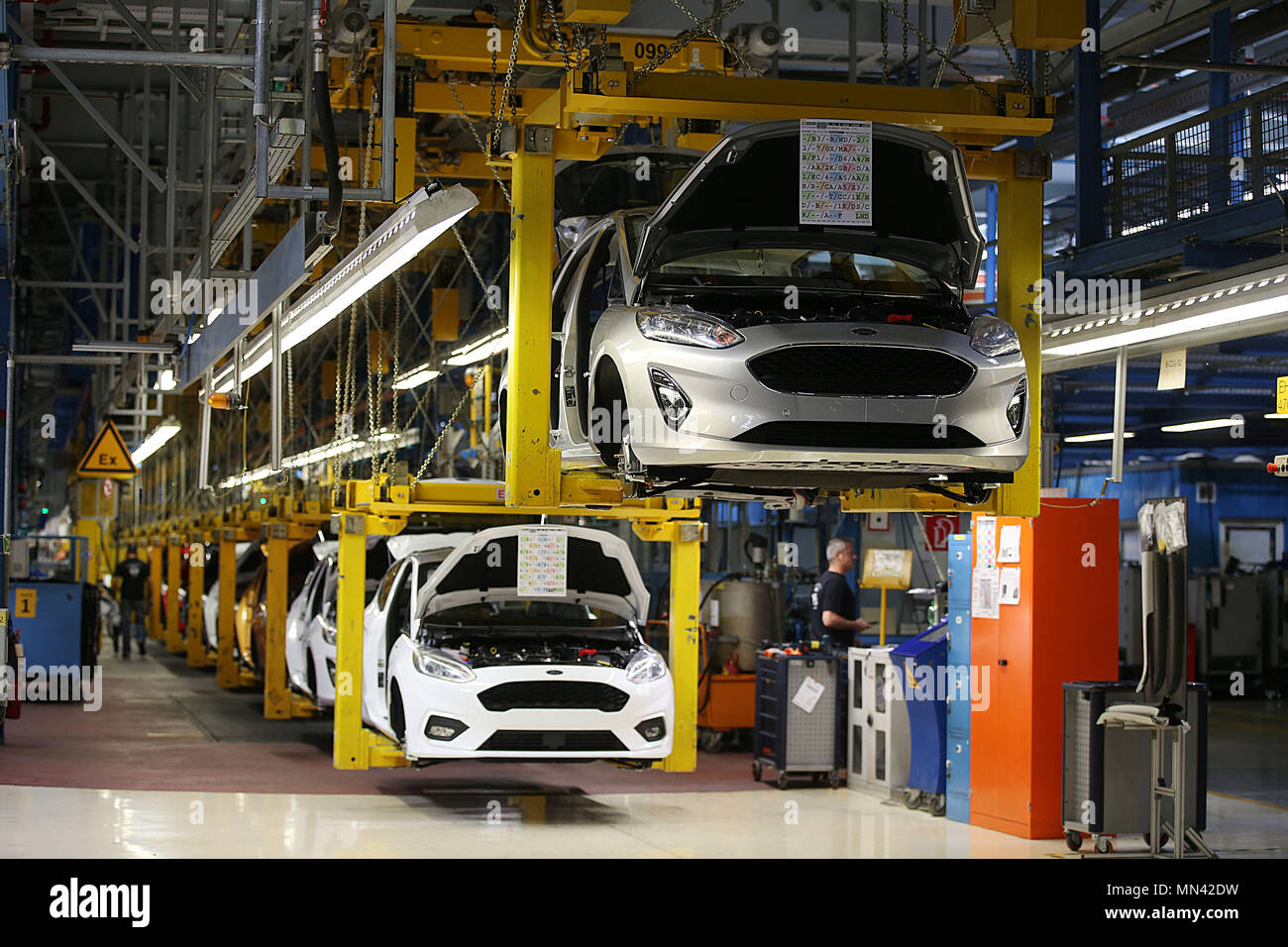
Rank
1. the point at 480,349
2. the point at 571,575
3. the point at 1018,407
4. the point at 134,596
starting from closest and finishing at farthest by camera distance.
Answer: the point at 1018,407, the point at 571,575, the point at 480,349, the point at 134,596

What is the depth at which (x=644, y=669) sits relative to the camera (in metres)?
9.37

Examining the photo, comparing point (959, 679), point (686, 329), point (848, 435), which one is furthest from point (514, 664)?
point (848, 435)

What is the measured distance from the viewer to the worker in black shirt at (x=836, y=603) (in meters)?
12.0

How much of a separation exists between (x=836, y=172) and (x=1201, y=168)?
5.52m

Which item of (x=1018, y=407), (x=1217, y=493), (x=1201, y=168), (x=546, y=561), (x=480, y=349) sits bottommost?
(x=546, y=561)

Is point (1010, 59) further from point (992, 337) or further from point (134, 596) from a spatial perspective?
point (134, 596)

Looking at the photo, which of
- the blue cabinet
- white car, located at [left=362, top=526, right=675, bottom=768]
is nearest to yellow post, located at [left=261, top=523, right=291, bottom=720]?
white car, located at [left=362, top=526, right=675, bottom=768]

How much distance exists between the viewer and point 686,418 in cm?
609

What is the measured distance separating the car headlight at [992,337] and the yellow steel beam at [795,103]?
1.01 metres

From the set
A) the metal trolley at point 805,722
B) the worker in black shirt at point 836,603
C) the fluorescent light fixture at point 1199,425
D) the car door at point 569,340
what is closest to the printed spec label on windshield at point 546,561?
the car door at point 569,340

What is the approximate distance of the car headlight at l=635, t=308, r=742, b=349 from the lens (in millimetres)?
6148
